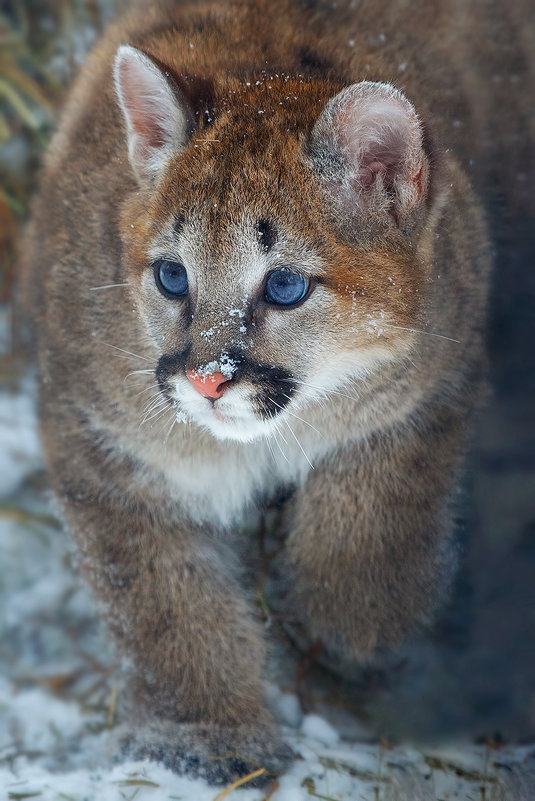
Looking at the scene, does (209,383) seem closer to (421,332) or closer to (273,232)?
(273,232)

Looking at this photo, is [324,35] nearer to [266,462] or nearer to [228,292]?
[228,292]

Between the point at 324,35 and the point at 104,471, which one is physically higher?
the point at 324,35

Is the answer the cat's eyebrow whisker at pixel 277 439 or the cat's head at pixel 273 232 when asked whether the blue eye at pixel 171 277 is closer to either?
the cat's head at pixel 273 232

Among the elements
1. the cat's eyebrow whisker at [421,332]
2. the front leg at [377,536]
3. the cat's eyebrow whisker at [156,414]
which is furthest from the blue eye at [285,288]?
the front leg at [377,536]

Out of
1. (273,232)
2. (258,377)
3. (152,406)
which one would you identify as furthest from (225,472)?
(273,232)

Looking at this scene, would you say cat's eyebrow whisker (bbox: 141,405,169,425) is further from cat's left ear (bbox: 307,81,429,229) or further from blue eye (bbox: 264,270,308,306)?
cat's left ear (bbox: 307,81,429,229)

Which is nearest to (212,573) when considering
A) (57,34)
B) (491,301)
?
(491,301)


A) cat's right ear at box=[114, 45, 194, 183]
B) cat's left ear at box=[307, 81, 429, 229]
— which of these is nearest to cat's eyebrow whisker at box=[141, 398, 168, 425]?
cat's right ear at box=[114, 45, 194, 183]

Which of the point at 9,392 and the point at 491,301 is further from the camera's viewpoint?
the point at 9,392
